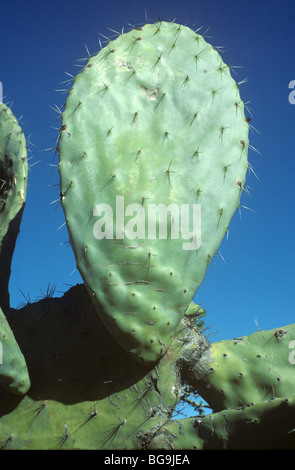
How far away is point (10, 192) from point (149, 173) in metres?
0.87

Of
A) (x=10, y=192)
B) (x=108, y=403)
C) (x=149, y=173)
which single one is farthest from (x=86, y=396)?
(x=10, y=192)

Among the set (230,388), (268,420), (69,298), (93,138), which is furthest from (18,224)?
(268,420)

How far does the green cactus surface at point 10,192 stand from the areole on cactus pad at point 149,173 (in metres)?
0.55

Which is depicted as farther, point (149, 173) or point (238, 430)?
point (149, 173)

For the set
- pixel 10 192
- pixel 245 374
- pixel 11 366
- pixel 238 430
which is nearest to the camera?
pixel 238 430

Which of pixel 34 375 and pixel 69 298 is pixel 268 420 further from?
pixel 69 298

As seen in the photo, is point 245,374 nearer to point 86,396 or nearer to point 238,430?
point 238,430

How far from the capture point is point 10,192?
2428mm

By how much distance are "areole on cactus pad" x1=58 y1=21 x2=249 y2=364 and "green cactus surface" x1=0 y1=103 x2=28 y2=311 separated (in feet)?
1.81

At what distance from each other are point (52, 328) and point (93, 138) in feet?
2.64

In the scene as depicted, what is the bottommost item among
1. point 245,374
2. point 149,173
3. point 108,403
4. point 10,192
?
point 245,374

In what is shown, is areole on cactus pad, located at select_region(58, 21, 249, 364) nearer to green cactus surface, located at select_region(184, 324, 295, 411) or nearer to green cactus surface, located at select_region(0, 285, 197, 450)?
green cactus surface, located at select_region(0, 285, 197, 450)

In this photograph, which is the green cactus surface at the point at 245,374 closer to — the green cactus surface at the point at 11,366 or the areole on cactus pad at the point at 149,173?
the areole on cactus pad at the point at 149,173

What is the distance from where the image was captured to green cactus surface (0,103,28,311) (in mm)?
2340
